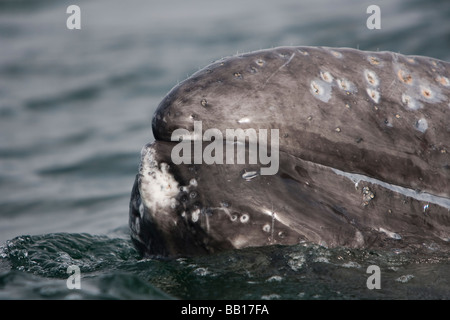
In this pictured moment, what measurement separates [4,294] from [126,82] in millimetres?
11973

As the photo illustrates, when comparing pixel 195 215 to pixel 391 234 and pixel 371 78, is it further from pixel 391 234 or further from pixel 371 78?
pixel 371 78

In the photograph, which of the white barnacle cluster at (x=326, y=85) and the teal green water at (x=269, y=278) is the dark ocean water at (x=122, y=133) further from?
the white barnacle cluster at (x=326, y=85)

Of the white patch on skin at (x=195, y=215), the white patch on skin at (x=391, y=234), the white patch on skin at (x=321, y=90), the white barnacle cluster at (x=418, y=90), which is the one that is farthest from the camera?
the white barnacle cluster at (x=418, y=90)

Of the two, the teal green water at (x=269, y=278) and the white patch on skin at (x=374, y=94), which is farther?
the white patch on skin at (x=374, y=94)

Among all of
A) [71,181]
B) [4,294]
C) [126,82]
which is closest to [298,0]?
[126,82]

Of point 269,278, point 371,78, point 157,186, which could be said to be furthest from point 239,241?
point 371,78

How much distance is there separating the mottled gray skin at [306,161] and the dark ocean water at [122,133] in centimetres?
18

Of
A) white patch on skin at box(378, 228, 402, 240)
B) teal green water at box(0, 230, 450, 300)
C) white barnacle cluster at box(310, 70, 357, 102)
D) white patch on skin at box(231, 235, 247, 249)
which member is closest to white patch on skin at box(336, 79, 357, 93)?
white barnacle cluster at box(310, 70, 357, 102)

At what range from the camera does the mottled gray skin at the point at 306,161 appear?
15.7 feet

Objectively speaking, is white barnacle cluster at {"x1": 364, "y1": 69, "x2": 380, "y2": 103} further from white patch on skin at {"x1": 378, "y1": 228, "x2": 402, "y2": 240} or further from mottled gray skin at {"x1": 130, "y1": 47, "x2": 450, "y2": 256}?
white patch on skin at {"x1": 378, "y1": 228, "x2": 402, "y2": 240}

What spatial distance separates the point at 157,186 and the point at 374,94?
1.86 m

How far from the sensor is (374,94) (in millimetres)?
5250

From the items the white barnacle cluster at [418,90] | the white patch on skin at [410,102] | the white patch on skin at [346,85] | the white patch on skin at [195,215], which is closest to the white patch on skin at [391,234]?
the white barnacle cluster at [418,90]
